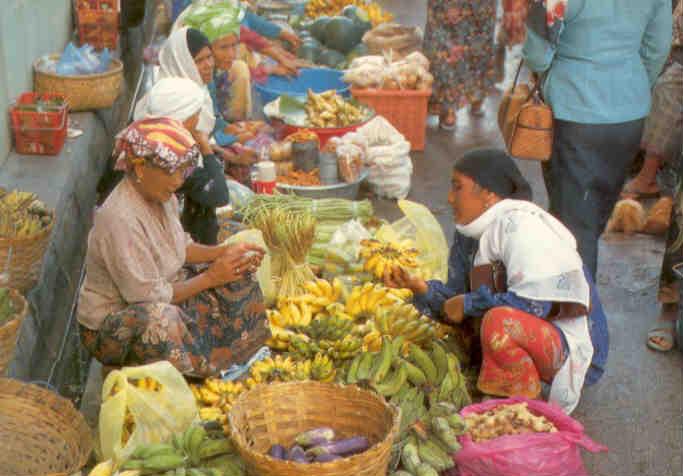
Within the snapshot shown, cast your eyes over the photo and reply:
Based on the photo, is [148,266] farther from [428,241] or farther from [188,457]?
[428,241]

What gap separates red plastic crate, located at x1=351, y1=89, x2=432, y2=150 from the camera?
26.2 ft

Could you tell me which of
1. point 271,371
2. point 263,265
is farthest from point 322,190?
point 271,371

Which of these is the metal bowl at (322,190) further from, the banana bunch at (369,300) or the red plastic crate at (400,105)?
the banana bunch at (369,300)

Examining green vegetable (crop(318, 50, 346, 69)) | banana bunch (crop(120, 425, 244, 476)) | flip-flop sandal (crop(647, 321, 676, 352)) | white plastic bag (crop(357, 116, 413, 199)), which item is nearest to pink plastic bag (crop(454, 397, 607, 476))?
banana bunch (crop(120, 425, 244, 476))

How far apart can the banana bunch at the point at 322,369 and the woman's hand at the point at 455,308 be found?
565 mm

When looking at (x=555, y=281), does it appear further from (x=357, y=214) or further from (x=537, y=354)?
(x=357, y=214)

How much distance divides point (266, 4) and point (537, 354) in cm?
790

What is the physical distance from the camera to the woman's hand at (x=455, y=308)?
4281mm

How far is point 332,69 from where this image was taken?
894cm

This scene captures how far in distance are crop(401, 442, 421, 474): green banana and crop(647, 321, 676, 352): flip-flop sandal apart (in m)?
2.07

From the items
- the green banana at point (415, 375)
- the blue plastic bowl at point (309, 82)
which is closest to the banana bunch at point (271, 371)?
the green banana at point (415, 375)

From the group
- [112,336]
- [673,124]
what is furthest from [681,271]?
[112,336]

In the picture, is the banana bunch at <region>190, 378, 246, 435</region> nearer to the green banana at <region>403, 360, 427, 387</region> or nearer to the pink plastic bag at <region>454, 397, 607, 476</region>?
the green banana at <region>403, 360, 427, 387</region>

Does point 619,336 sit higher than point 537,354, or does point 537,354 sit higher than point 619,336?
point 537,354
